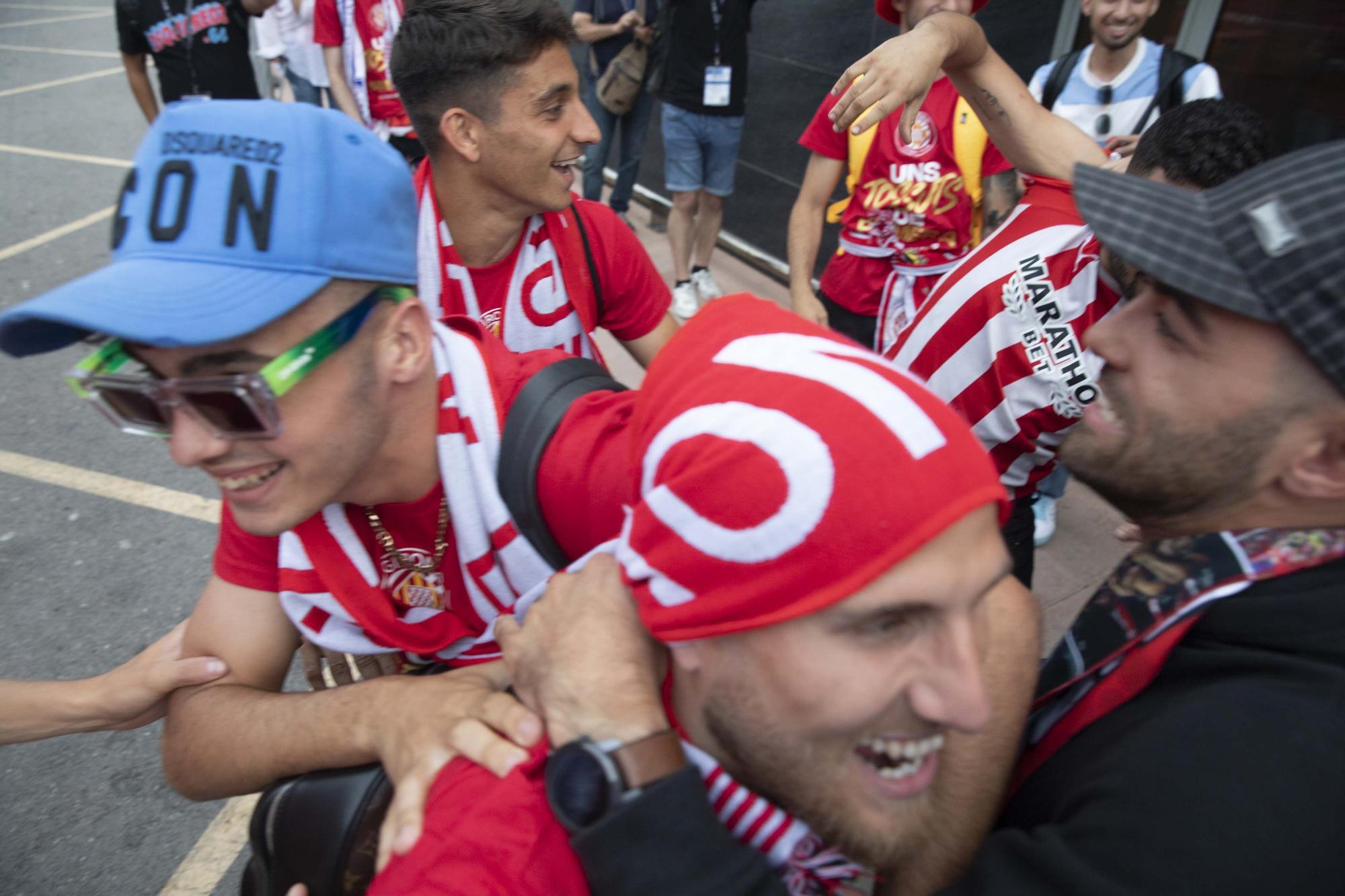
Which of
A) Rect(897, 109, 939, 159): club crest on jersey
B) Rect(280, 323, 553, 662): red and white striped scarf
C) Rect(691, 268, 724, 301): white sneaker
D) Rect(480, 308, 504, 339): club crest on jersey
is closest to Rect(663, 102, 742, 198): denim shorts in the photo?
Rect(691, 268, 724, 301): white sneaker

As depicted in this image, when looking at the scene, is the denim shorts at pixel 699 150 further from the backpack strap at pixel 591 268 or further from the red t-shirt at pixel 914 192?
the backpack strap at pixel 591 268

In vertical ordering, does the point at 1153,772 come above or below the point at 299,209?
below

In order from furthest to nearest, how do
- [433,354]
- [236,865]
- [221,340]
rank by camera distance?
1. [236,865]
2. [433,354]
3. [221,340]

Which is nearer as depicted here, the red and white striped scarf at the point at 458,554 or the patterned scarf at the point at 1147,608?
the patterned scarf at the point at 1147,608

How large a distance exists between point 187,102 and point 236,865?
7.63ft

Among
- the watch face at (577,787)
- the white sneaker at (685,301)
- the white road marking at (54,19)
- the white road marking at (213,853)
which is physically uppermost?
the watch face at (577,787)

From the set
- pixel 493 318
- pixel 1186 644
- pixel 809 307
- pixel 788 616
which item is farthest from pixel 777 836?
pixel 809 307

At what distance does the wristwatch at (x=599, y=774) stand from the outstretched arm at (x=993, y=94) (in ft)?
5.41

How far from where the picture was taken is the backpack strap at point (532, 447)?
1.57m

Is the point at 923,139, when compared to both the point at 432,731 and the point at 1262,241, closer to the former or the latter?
the point at 1262,241

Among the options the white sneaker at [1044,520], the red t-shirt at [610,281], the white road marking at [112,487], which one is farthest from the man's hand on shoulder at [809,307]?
the white road marking at [112,487]

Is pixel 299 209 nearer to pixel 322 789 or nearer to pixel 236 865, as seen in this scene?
pixel 322 789

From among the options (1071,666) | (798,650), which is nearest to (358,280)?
(798,650)

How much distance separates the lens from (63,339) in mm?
1408
